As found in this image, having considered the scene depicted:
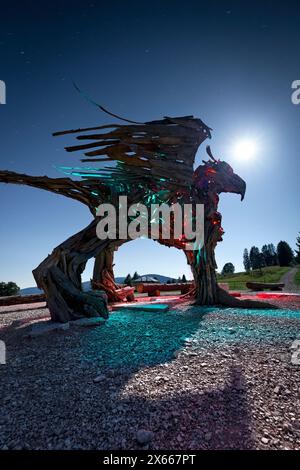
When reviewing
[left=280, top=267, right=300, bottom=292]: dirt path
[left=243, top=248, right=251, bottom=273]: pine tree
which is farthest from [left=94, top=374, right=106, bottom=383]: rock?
[left=243, top=248, right=251, bottom=273]: pine tree

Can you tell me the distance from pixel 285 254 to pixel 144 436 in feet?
271

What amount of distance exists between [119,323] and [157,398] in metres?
3.94

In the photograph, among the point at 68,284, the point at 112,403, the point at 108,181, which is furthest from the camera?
the point at 108,181

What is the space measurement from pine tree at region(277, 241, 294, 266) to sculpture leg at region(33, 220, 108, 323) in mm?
78512

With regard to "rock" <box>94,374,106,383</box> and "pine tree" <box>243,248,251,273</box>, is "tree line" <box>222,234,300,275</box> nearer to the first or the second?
"pine tree" <box>243,248,251,273</box>

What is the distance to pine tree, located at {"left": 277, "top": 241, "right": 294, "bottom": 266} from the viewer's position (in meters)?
70.9

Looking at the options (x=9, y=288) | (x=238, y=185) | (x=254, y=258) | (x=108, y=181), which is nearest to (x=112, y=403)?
(x=108, y=181)

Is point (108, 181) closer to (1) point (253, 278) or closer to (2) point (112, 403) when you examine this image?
(2) point (112, 403)

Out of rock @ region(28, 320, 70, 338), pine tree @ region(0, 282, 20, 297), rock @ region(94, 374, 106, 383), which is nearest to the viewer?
rock @ region(94, 374, 106, 383)

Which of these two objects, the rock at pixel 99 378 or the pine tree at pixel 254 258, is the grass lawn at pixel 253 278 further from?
the pine tree at pixel 254 258

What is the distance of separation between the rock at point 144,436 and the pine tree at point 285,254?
81.6 m

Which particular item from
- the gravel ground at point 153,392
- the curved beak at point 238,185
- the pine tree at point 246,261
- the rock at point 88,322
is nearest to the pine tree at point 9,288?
the rock at point 88,322

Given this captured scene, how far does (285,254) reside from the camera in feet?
235

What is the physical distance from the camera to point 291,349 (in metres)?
4.07
